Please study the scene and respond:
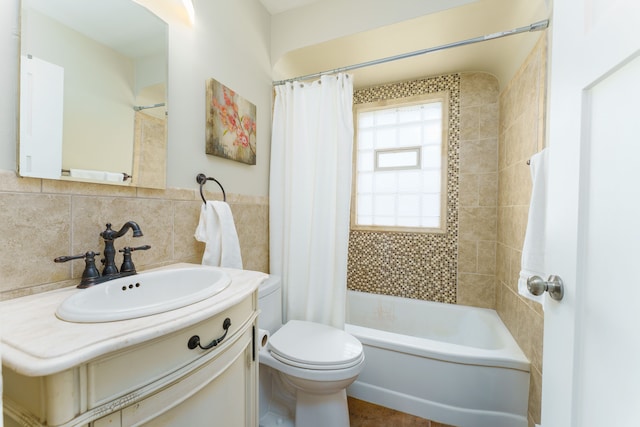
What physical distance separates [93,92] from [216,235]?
28.2 inches

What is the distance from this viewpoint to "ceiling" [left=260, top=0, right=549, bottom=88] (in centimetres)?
138

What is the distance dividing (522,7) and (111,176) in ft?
6.93

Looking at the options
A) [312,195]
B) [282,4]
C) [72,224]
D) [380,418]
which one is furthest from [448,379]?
[282,4]

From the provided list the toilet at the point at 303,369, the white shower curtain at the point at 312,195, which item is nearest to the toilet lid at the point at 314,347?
the toilet at the point at 303,369

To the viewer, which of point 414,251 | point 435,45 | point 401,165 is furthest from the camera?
point 401,165

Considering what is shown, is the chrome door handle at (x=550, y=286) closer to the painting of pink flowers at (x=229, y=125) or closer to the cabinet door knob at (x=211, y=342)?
the cabinet door knob at (x=211, y=342)

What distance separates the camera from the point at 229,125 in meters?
1.46

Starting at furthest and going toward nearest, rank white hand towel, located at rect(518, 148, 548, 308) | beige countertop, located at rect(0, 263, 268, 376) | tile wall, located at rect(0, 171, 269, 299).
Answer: white hand towel, located at rect(518, 148, 548, 308), tile wall, located at rect(0, 171, 269, 299), beige countertop, located at rect(0, 263, 268, 376)

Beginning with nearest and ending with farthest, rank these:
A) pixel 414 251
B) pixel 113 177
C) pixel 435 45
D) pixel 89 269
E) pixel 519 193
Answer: pixel 89 269 → pixel 113 177 → pixel 519 193 → pixel 435 45 → pixel 414 251

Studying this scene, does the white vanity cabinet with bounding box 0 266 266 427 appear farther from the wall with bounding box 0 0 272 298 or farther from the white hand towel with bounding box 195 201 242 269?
the white hand towel with bounding box 195 201 242 269

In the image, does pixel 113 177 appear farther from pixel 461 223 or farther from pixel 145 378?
pixel 461 223

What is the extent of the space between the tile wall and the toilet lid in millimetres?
623

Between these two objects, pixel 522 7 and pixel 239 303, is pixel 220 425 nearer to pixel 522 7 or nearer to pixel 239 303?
pixel 239 303

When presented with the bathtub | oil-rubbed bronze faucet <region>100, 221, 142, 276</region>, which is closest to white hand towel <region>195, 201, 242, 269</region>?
oil-rubbed bronze faucet <region>100, 221, 142, 276</region>
